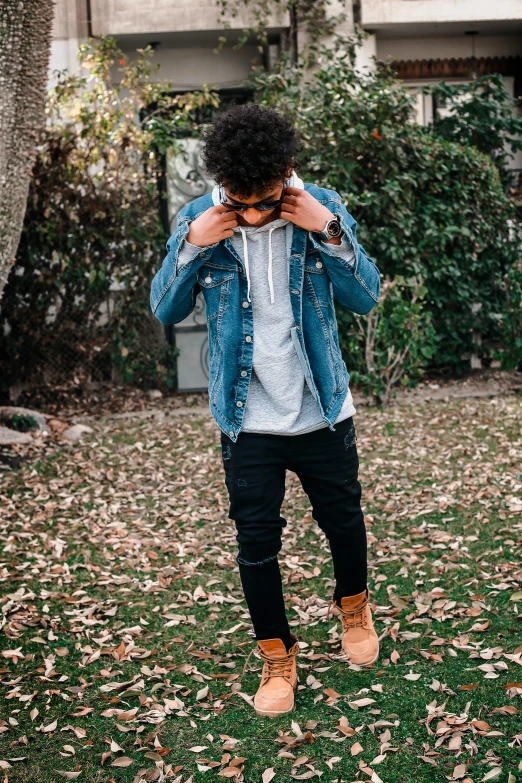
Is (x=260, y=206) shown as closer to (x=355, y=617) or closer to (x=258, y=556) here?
(x=258, y=556)

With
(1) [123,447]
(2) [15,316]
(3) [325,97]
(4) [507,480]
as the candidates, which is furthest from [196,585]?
(3) [325,97]

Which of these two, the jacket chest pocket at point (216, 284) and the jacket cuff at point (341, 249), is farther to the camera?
the jacket chest pocket at point (216, 284)

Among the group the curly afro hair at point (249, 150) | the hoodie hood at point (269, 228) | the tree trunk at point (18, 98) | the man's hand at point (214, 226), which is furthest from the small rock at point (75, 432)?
the curly afro hair at point (249, 150)

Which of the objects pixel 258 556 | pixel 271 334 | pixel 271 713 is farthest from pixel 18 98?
pixel 271 713

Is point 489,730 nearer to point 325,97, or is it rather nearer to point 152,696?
point 152,696

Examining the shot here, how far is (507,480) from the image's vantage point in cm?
571

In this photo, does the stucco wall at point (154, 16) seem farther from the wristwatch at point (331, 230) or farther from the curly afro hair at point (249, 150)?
the wristwatch at point (331, 230)

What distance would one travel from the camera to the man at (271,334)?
112 inches

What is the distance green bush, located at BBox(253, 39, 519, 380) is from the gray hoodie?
5432 mm

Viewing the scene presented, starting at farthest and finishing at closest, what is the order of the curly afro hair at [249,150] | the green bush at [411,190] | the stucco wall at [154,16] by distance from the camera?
the stucco wall at [154,16]
the green bush at [411,190]
the curly afro hair at [249,150]

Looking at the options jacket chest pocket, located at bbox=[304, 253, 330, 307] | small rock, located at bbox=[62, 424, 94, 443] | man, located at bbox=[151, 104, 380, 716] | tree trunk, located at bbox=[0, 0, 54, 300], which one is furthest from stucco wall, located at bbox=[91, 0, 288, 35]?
jacket chest pocket, located at bbox=[304, 253, 330, 307]

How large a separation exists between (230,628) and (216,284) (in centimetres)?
172

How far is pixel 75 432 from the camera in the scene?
24.4 ft

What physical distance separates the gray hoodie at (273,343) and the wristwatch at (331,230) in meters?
0.17
